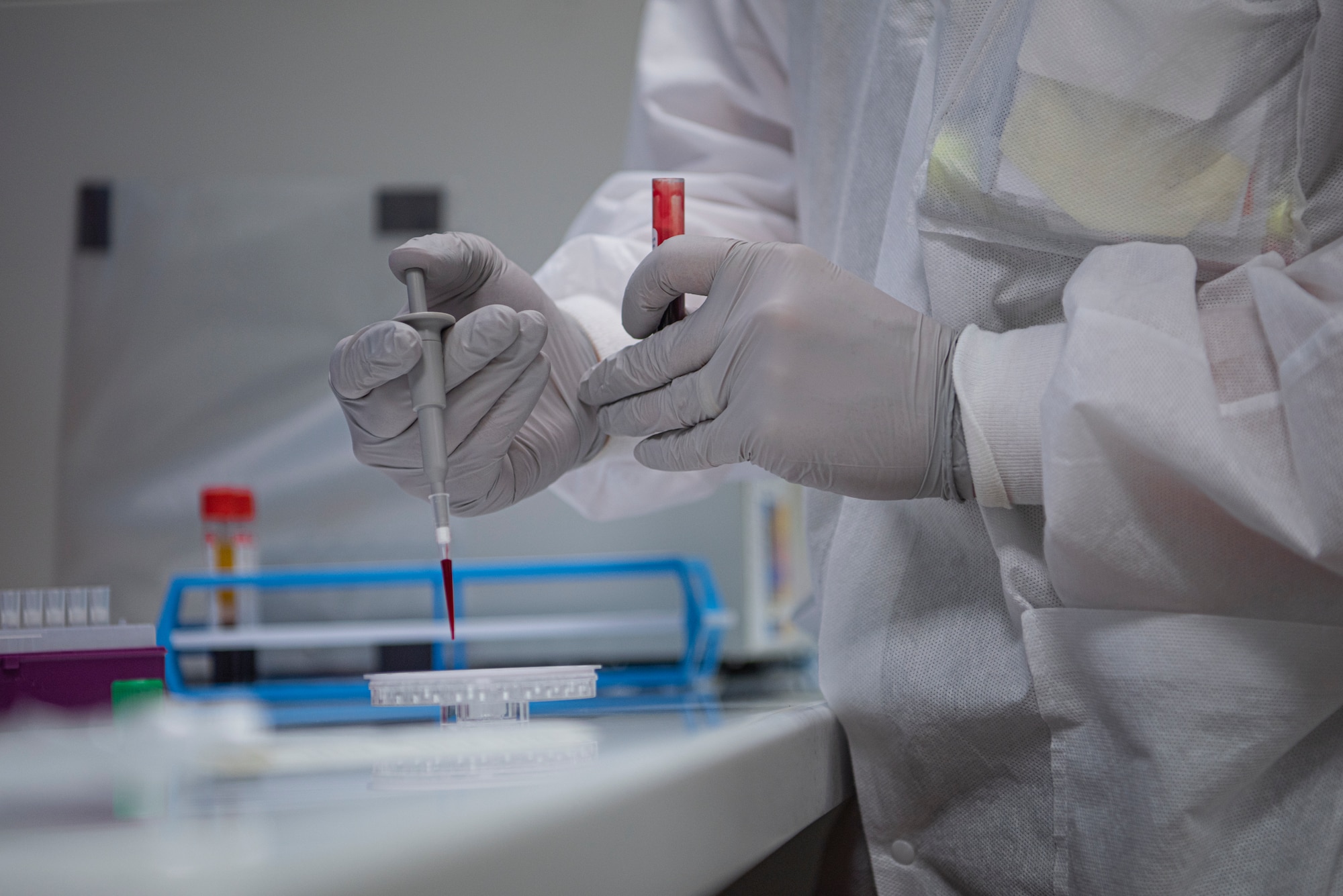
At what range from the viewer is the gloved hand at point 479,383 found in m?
0.72

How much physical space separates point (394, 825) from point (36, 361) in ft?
7.69

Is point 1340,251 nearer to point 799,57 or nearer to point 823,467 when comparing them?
point 823,467

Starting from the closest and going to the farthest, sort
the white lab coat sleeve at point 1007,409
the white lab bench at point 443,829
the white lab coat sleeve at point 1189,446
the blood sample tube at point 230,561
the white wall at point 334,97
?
the white lab bench at point 443,829, the white lab coat sleeve at point 1189,446, the white lab coat sleeve at point 1007,409, the blood sample tube at point 230,561, the white wall at point 334,97

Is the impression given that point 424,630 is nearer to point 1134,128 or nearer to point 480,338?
point 480,338

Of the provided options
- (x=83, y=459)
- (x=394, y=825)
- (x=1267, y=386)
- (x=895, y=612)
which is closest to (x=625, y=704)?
(x=895, y=612)

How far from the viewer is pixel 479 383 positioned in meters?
0.77

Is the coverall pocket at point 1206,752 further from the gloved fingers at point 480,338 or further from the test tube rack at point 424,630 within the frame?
the test tube rack at point 424,630

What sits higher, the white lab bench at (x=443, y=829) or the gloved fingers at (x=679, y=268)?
the gloved fingers at (x=679, y=268)

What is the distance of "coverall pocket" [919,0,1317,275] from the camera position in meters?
0.59

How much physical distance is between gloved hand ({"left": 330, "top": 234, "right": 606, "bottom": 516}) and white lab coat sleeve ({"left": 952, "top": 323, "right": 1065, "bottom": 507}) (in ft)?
1.04

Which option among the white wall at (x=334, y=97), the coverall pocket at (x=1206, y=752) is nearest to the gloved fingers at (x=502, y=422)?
the coverall pocket at (x=1206, y=752)

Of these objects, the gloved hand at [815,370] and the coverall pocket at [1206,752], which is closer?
the coverall pocket at [1206,752]

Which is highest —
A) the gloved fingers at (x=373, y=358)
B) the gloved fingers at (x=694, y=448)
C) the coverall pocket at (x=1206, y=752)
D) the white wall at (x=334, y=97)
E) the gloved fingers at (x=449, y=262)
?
the white wall at (x=334, y=97)

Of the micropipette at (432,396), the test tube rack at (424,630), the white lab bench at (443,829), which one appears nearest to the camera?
the white lab bench at (443,829)
